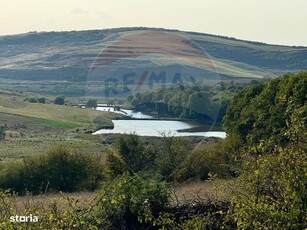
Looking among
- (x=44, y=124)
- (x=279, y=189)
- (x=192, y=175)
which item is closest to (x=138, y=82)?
(x=44, y=124)

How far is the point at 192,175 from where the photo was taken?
30.5 metres

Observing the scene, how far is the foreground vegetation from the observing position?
10984 millimetres

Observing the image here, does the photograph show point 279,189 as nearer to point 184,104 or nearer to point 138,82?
point 184,104

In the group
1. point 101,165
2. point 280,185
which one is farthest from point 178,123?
point 280,185

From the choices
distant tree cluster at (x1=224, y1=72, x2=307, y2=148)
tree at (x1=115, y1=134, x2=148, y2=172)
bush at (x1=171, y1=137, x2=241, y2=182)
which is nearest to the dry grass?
tree at (x1=115, y1=134, x2=148, y2=172)

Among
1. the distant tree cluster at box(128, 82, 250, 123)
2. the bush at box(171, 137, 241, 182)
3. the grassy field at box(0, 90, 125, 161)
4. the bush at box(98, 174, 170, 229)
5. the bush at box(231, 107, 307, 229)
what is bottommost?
the grassy field at box(0, 90, 125, 161)

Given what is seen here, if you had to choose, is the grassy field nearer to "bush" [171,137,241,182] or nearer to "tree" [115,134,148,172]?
"tree" [115,134,148,172]

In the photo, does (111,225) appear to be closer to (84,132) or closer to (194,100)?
(194,100)

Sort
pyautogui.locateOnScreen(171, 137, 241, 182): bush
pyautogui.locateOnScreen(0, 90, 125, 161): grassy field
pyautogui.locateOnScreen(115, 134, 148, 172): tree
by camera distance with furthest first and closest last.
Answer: pyautogui.locateOnScreen(0, 90, 125, 161): grassy field
pyautogui.locateOnScreen(115, 134, 148, 172): tree
pyautogui.locateOnScreen(171, 137, 241, 182): bush

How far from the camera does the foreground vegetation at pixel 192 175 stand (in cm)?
1098

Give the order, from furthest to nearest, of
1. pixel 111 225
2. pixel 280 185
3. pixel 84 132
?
pixel 84 132 → pixel 111 225 → pixel 280 185

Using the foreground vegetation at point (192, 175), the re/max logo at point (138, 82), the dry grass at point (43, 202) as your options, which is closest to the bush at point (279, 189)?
the foreground vegetation at point (192, 175)

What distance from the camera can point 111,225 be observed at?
1869 centimetres

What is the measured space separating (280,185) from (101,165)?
20276 millimetres
